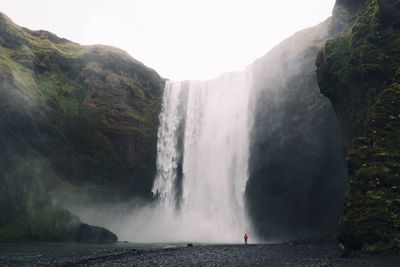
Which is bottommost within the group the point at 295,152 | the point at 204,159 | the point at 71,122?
the point at 295,152

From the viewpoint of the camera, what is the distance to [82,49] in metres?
74.7

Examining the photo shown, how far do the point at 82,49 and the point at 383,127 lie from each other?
201 feet

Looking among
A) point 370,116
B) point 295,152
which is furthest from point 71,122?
point 370,116

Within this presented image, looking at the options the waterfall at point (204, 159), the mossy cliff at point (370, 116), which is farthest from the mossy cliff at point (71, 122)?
the mossy cliff at point (370, 116)

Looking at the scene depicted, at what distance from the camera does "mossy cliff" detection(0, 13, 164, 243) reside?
5178 centimetres

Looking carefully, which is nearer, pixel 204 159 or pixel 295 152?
pixel 295 152

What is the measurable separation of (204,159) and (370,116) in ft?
119

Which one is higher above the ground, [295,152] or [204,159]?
[204,159]

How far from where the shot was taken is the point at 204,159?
62.5 metres

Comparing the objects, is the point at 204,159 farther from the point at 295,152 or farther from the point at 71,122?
the point at 71,122

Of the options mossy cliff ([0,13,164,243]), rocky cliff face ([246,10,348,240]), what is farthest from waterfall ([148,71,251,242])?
mossy cliff ([0,13,164,243])

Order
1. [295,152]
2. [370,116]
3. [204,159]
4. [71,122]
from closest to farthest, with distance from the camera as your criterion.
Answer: [370,116], [295,152], [71,122], [204,159]

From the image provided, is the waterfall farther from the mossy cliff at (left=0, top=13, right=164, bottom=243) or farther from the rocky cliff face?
the mossy cliff at (left=0, top=13, right=164, bottom=243)

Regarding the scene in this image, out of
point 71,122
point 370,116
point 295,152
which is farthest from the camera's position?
point 71,122
